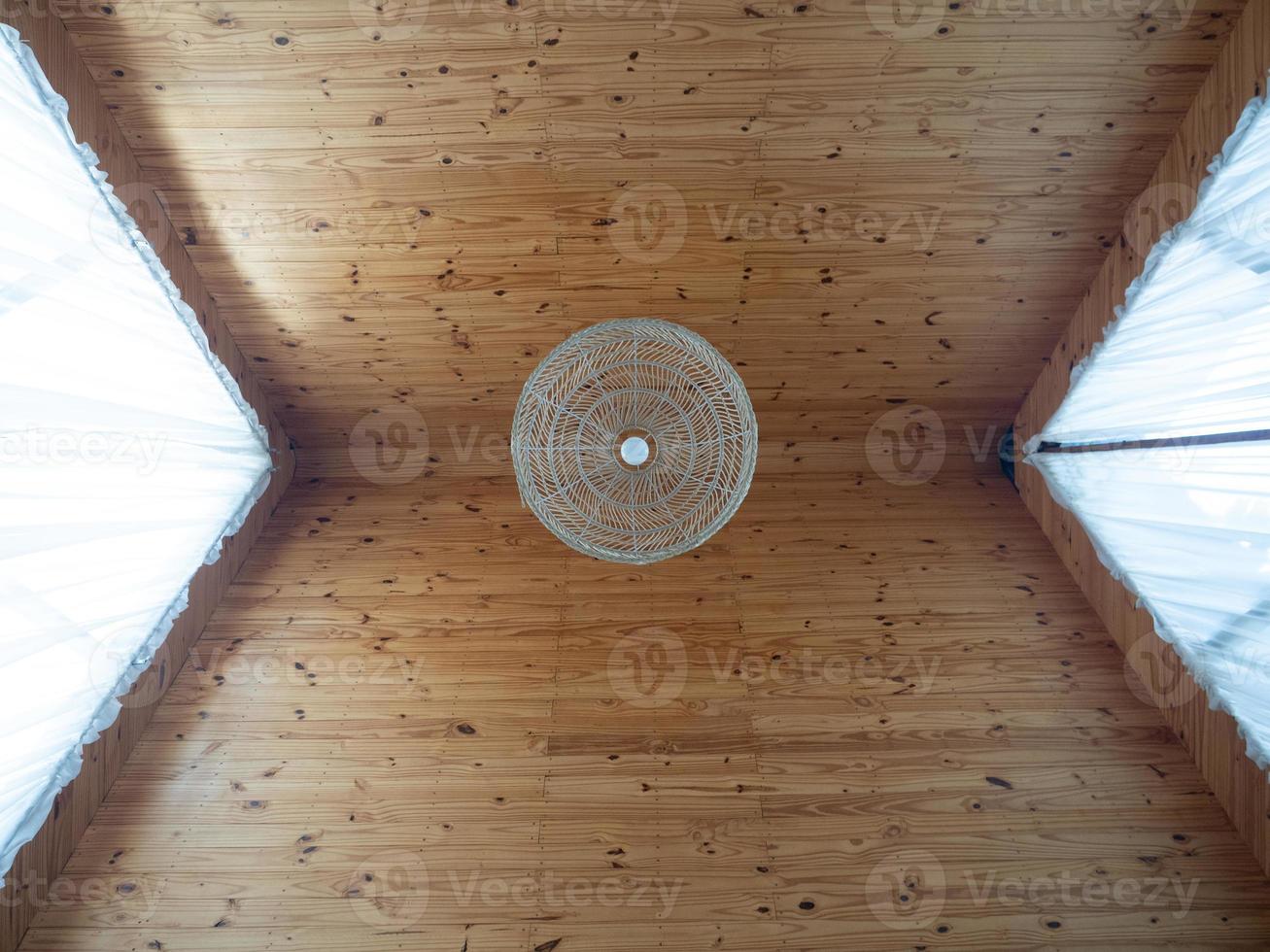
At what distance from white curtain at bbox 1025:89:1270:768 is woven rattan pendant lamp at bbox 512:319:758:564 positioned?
107 centimetres

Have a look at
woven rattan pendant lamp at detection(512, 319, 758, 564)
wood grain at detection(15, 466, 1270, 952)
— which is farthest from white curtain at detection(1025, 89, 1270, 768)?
woven rattan pendant lamp at detection(512, 319, 758, 564)

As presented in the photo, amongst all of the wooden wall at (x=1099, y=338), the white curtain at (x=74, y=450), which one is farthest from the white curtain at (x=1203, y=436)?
the white curtain at (x=74, y=450)

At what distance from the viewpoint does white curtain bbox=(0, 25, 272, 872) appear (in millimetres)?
1530

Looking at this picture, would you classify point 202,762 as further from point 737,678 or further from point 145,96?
point 145,96

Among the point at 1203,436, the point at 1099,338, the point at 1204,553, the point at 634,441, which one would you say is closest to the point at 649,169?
the point at 634,441

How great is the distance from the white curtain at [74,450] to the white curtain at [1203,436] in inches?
98.7

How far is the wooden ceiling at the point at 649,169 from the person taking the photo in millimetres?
1874

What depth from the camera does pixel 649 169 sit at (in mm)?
2104

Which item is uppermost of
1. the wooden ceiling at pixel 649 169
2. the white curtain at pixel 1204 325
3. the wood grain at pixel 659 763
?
the wooden ceiling at pixel 649 169

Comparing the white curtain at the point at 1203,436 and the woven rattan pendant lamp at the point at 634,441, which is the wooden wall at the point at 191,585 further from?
the white curtain at the point at 1203,436

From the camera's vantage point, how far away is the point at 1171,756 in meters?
2.02

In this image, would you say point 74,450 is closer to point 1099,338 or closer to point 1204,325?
point 1204,325

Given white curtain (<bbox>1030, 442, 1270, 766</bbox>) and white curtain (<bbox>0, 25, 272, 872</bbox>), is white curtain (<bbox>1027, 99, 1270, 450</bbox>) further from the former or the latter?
white curtain (<bbox>0, 25, 272, 872</bbox>)

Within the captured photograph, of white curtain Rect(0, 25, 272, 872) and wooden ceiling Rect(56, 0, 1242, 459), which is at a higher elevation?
wooden ceiling Rect(56, 0, 1242, 459)
